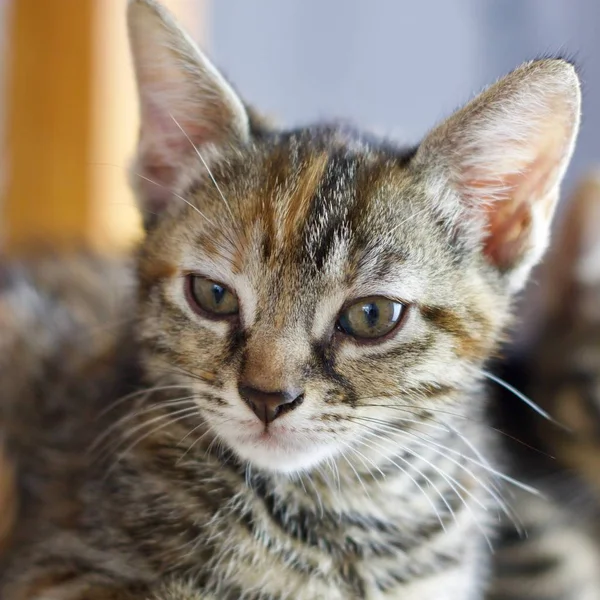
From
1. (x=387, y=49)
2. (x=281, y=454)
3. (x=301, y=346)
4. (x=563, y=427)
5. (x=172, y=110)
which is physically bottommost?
(x=563, y=427)

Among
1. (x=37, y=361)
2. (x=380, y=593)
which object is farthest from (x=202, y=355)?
(x=37, y=361)

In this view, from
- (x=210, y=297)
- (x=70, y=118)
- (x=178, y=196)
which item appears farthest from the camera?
(x=70, y=118)

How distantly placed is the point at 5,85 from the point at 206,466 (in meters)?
1.61

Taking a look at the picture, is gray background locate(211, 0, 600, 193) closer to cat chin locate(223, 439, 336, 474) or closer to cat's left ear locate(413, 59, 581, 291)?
cat's left ear locate(413, 59, 581, 291)

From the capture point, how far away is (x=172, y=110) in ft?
4.10

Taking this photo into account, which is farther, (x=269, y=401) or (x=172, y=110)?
(x=172, y=110)

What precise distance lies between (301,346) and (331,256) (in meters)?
0.12

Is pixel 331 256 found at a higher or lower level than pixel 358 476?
higher

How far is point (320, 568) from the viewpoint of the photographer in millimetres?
1157

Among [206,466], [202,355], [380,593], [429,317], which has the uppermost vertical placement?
[429,317]

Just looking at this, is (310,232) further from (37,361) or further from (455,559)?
(37,361)

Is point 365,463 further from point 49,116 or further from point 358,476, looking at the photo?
point 49,116

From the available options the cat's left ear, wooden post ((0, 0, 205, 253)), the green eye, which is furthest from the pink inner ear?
wooden post ((0, 0, 205, 253))

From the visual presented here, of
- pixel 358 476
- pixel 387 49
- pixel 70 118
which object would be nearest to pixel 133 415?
pixel 358 476
